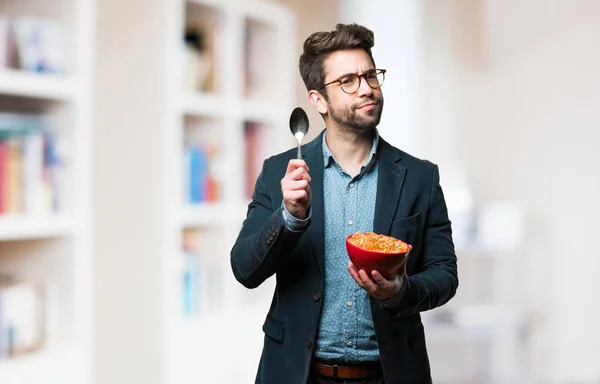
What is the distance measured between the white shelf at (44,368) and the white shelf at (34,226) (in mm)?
370

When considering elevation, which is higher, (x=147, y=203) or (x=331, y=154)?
(x=331, y=154)

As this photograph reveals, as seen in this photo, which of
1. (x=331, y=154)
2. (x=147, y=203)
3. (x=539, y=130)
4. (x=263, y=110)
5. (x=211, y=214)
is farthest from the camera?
(x=539, y=130)

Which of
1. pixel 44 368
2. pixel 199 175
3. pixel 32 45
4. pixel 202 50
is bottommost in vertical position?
pixel 44 368

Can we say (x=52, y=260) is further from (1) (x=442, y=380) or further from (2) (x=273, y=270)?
(1) (x=442, y=380)

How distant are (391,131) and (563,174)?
3.39ft

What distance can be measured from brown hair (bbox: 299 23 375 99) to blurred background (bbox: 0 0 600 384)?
131 cm

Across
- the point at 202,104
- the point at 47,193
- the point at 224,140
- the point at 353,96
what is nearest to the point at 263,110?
the point at 224,140

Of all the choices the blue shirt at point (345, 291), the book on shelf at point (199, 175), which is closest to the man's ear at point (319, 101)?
the blue shirt at point (345, 291)

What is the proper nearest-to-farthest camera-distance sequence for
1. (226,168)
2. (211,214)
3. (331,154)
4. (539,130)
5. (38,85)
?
(331,154), (38,85), (211,214), (226,168), (539,130)

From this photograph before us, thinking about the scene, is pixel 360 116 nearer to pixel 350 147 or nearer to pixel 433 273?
pixel 350 147

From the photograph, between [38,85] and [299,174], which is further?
[38,85]

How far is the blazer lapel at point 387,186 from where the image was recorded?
4.23 ft

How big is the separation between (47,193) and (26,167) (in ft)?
0.35

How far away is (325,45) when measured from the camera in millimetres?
1279
